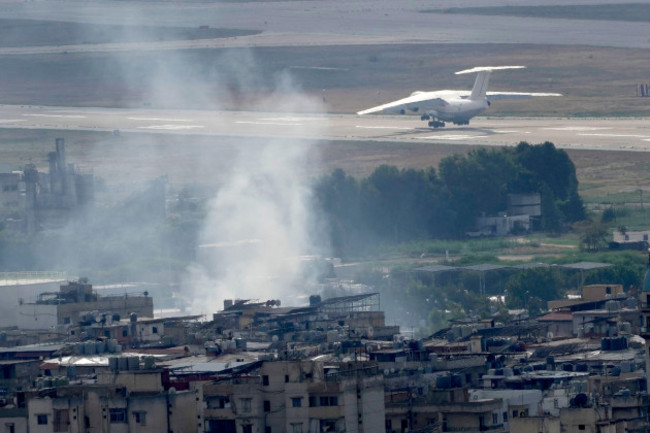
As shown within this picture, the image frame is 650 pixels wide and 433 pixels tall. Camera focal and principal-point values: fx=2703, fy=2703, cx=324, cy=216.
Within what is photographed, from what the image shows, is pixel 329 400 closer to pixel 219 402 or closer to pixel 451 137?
pixel 219 402

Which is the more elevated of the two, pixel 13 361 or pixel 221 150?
pixel 221 150

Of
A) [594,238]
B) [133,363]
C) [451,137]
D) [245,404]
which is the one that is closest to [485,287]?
[594,238]

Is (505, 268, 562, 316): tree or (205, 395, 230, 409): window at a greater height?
(505, 268, 562, 316): tree

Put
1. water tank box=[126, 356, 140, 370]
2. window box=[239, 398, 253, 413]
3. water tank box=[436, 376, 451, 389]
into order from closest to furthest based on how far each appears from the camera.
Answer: window box=[239, 398, 253, 413] < water tank box=[126, 356, 140, 370] < water tank box=[436, 376, 451, 389]

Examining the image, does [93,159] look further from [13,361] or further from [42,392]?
[42,392]

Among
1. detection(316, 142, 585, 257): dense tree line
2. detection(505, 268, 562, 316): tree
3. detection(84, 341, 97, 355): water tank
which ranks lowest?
detection(84, 341, 97, 355): water tank

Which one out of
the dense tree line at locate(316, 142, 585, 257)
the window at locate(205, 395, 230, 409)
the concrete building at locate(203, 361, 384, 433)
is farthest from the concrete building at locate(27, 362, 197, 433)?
the dense tree line at locate(316, 142, 585, 257)

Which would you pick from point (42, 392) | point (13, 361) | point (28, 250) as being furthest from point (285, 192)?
point (42, 392)

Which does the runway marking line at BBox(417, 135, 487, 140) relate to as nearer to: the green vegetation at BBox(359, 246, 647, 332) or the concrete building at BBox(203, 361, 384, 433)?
the green vegetation at BBox(359, 246, 647, 332)
